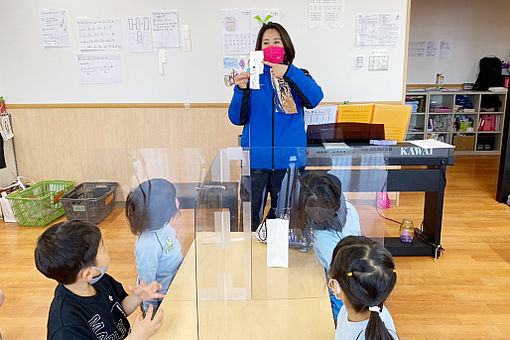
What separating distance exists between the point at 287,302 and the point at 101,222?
0.79 meters

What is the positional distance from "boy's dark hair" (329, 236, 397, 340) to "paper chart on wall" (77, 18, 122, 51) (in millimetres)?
3117

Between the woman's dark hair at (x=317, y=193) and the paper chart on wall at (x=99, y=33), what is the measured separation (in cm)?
272

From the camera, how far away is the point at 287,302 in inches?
51.8

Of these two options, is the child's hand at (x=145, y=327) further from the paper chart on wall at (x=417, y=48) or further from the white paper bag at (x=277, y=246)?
the paper chart on wall at (x=417, y=48)

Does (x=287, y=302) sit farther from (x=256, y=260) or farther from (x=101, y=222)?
(x=101, y=222)

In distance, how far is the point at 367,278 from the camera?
44.7 inches

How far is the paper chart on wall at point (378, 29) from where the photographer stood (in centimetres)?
355

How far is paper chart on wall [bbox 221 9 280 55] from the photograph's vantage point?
3.55 metres

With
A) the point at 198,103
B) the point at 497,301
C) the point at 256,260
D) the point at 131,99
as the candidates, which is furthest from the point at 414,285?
the point at 131,99

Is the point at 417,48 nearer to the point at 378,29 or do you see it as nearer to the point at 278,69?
the point at 378,29

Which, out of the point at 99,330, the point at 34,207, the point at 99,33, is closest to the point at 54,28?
the point at 99,33

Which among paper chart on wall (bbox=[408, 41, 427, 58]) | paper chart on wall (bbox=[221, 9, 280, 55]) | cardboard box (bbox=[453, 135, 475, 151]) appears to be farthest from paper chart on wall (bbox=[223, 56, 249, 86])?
cardboard box (bbox=[453, 135, 475, 151])

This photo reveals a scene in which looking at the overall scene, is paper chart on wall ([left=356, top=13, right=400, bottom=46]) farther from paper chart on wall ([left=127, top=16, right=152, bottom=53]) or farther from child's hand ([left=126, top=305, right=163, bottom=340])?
child's hand ([left=126, top=305, right=163, bottom=340])

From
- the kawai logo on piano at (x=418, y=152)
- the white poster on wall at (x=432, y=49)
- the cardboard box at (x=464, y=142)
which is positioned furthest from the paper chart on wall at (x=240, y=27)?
the cardboard box at (x=464, y=142)
